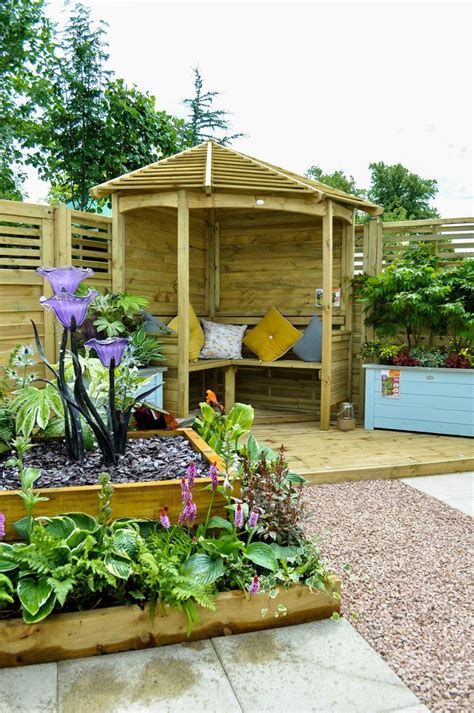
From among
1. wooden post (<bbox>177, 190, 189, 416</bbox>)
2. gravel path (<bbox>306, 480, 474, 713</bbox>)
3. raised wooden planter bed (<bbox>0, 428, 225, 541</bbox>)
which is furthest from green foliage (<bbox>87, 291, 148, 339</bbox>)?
raised wooden planter bed (<bbox>0, 428, 225, 541</bbox>)

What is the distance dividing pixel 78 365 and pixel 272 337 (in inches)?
156

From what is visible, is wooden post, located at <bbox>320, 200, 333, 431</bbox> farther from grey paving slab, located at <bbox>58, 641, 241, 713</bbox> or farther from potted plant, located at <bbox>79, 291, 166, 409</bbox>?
grey paving slab, located at <bbox>58, 641, 241, 713</bbox>

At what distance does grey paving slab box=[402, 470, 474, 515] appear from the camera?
359 cm

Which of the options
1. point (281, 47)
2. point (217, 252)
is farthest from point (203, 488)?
point (281, 47)

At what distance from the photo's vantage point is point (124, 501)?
7.40ft

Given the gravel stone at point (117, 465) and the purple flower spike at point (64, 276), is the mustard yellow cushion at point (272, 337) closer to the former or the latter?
the gravel stone at point (117, 465)

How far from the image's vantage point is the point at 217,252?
269 inches

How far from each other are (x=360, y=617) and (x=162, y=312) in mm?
4383

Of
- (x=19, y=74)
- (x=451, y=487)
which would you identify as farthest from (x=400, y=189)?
(x=451, y=487)

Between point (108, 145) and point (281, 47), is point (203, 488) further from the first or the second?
point (108, 145)

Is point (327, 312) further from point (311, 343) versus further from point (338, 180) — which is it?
point (338, 180)

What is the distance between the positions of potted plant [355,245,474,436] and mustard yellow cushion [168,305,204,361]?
5.56ft

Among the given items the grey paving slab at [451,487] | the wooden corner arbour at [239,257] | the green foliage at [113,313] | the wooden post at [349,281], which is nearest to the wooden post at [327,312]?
the wooden corner arbour at [239,257]

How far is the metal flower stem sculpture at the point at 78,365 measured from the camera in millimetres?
2471
